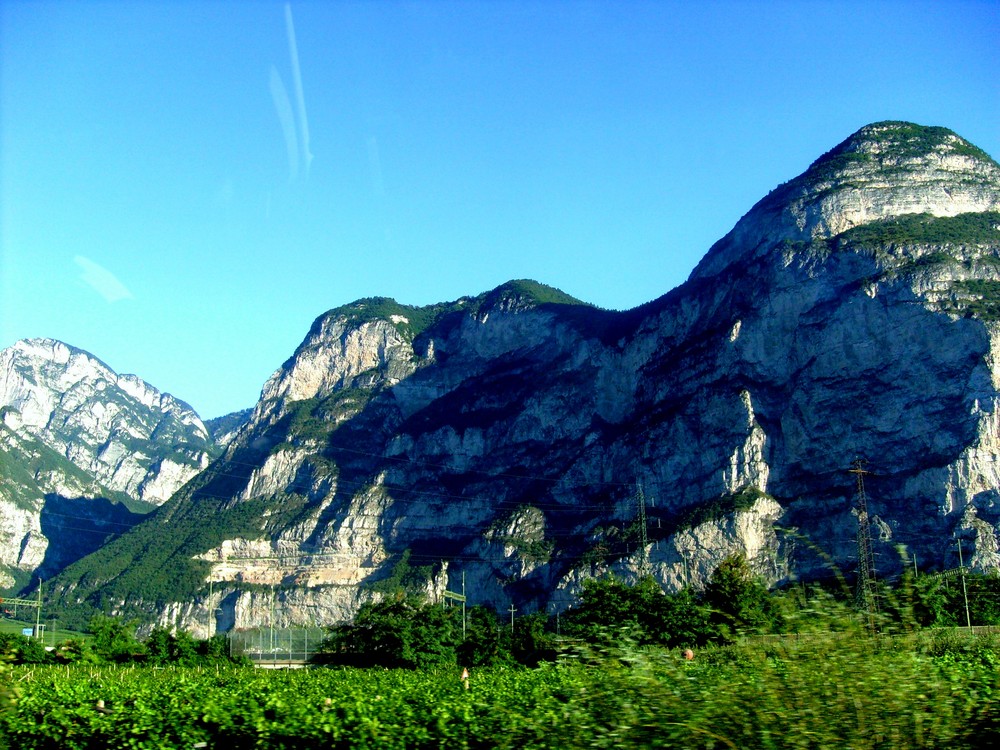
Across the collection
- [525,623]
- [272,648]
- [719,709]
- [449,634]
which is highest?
[719,709]

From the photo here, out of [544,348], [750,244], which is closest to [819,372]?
[750,244]

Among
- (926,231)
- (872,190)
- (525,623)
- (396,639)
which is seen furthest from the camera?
(872,190)

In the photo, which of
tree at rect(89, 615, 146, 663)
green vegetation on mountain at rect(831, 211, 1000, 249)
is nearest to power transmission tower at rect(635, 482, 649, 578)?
tree at rect(89, 615, 146, 663)

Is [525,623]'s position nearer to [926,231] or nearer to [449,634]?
[449,634]

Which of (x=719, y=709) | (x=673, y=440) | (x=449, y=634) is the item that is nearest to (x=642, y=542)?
(x=449, y=634)

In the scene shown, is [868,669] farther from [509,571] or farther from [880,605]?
[509,571]

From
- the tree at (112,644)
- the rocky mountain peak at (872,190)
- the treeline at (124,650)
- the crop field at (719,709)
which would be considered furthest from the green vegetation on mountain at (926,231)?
the crop field at (719,709)

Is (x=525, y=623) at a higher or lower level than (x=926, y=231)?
lower

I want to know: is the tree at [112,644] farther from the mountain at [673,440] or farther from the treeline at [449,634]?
the mountain at [673,440]
